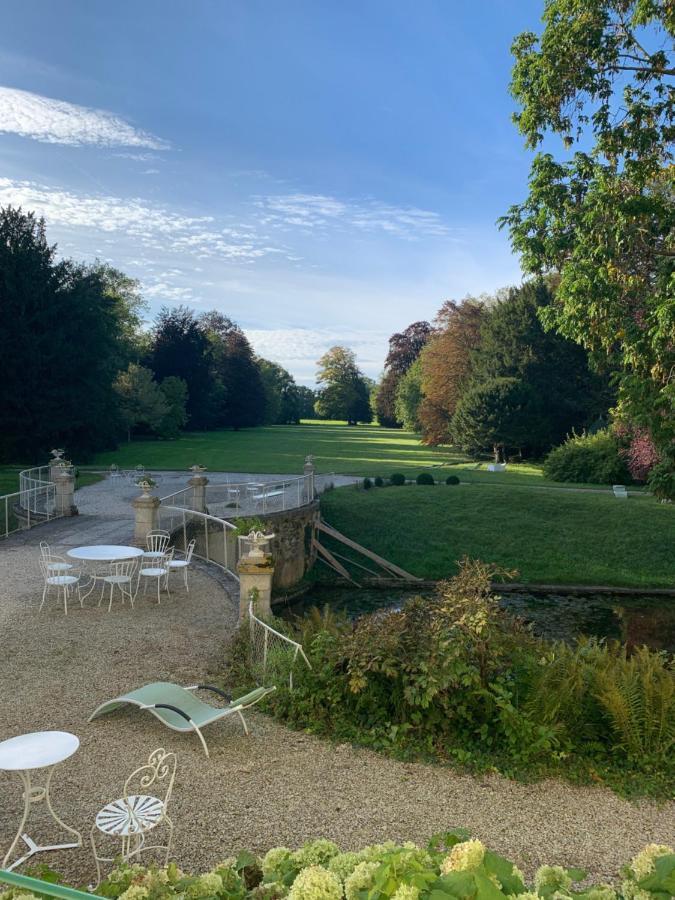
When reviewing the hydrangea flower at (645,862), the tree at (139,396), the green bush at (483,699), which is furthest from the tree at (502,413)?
the hydrangea flower at (645,862)

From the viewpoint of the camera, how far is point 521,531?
25344 mm

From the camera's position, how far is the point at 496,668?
7.17m

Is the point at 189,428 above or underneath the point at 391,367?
underneath

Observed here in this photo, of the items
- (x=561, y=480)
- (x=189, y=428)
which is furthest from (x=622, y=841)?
(x=189, y=428)

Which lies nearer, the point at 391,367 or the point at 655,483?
the point at 655,483

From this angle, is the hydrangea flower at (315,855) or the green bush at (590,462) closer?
the hydrangea flower at (315,855)

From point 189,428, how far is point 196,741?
205 ft

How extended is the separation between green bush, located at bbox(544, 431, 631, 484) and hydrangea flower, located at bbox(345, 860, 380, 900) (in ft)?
112

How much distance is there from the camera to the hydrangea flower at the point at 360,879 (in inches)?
96.7

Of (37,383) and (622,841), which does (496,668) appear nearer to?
(622,841)

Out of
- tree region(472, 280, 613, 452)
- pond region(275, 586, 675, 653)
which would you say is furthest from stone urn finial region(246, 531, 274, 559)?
tree region(472, 280, 613, 452)

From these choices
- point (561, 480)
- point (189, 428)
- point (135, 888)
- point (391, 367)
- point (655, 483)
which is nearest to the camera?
point (135, 888)

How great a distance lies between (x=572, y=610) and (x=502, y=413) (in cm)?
2550

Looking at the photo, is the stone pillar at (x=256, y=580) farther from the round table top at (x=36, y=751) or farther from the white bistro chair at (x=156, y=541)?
the white bistro chair at (x=156, y=541)
